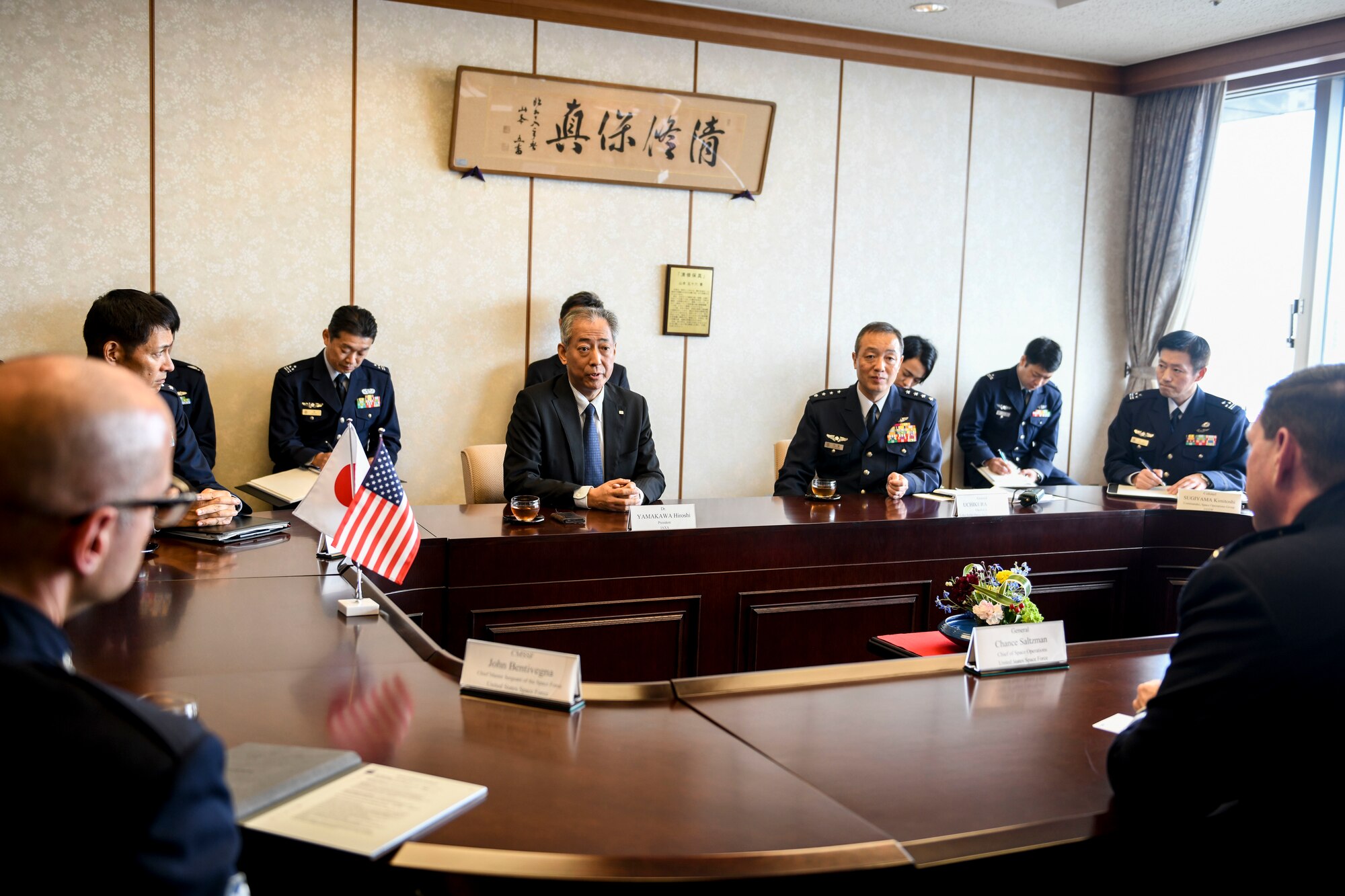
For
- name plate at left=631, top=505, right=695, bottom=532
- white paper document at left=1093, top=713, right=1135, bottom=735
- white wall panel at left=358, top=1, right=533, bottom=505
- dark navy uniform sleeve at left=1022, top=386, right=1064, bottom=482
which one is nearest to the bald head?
white paper document at left=1093, top=713, right=1135, bottom=735

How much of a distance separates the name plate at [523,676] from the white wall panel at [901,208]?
465 centimetres

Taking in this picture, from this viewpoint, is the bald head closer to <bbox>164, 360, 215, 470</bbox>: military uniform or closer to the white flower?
the white flower

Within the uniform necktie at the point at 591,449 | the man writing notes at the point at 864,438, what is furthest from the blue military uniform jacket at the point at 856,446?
the uniform necktie at the point at 591,449

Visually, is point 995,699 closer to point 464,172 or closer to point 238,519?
point 238,519

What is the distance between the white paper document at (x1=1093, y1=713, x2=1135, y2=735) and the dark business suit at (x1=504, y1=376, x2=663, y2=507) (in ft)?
7.35

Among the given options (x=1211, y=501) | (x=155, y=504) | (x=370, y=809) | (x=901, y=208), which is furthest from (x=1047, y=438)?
(x=155, y=504)

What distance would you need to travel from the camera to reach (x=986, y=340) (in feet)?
21.5

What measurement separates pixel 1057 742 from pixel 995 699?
22 cm

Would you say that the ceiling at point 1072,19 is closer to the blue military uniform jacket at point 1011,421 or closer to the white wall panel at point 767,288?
the white wall panel at point 767,288

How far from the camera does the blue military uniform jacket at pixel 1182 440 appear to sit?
15.8 feet

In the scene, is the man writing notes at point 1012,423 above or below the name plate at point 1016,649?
above

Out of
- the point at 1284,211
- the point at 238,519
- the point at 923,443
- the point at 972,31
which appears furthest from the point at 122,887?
the point at 1284,211

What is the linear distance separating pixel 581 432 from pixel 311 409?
1751 mm

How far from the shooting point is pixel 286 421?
4984mm
